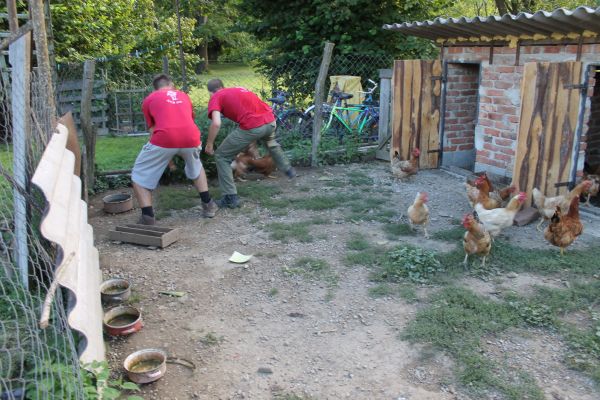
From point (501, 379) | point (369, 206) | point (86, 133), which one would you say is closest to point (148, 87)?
point (86, 133)

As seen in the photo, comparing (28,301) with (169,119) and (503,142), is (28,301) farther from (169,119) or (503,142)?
(503,142)

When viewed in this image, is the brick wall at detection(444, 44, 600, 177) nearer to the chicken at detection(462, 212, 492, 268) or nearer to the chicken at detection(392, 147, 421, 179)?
the chicken at detection(392, 147, 421, 179)

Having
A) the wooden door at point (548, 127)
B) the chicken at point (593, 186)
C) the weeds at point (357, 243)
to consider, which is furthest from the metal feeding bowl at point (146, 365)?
the chicken at point (593, 186)

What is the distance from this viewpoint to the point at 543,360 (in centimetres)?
365

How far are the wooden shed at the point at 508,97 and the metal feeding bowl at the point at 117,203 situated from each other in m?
4.32

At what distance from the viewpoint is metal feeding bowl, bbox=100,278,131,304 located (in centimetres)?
443

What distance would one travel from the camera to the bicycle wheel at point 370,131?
10430 mm

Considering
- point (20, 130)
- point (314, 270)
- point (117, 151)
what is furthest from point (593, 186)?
point (117, 151)

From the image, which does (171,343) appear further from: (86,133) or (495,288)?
(86,133)

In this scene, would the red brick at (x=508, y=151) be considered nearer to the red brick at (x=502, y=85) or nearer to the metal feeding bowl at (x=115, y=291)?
the red brick at (x=502, y=85)

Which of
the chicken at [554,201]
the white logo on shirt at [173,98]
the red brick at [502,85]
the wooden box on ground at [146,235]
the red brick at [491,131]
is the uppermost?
the red brick at [502,85]

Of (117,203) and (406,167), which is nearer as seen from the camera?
(117,203)

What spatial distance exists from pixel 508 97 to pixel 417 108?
4.81ft

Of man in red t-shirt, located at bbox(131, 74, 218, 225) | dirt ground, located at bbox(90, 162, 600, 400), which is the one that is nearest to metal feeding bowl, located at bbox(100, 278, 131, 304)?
dirt ground, located at bbox(90, 162, 600, 400)
